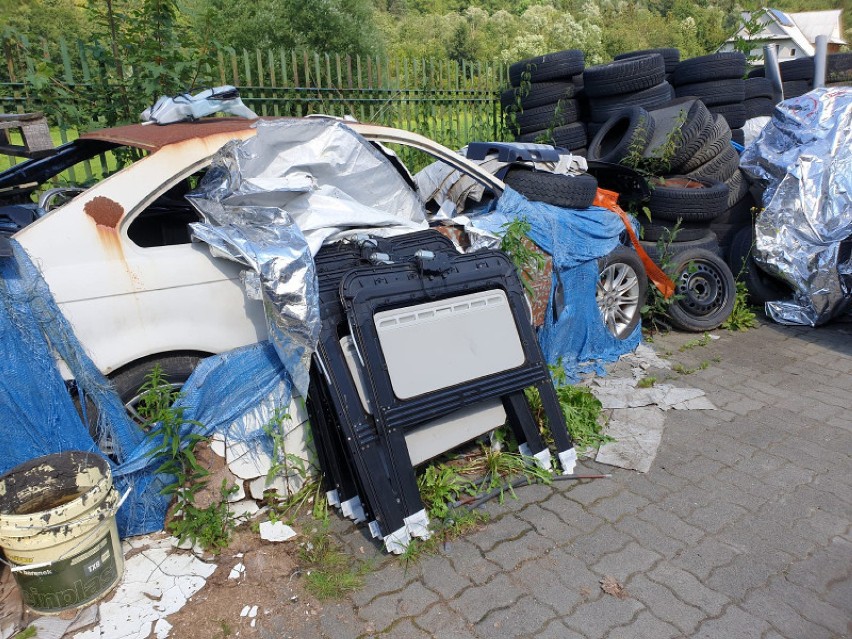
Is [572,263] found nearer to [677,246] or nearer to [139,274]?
[677,246]

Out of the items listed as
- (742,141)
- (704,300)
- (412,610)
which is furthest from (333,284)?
(742,141)

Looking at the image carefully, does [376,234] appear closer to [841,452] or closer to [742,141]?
[841,452]

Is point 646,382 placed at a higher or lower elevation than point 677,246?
lower

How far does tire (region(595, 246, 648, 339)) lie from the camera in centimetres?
489

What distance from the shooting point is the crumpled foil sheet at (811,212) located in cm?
554

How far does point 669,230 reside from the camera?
219 inches

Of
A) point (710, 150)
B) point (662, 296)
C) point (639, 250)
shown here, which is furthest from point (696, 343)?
point (710, 150)

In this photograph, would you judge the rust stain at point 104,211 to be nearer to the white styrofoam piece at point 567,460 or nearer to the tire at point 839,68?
the white styrofoam piece at point 567,460

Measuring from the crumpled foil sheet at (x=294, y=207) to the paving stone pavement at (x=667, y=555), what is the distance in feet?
3.48

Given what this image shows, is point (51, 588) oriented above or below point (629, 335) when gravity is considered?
above

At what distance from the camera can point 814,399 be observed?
4359mm

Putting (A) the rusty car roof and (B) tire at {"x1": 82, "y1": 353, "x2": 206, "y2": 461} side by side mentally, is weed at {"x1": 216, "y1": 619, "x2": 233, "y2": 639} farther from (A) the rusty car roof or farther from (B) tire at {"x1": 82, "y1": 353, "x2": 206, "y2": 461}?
(A) the rusty car roof

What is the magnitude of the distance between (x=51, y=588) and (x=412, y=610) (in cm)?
138

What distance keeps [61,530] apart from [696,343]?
4.84 metres
